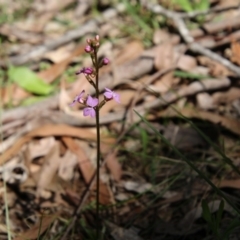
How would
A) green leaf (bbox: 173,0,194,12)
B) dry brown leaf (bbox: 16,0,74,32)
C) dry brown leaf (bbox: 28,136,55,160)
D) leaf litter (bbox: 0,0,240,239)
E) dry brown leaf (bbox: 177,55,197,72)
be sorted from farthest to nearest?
dry brown leaf (bbox: 16,0,74,32)
green leaf (bbox: 173,0,194,12)
dry brown leaf (bbox: 177,55,197,72)
dry brown leaf (bbox: 28,136,55,160)
leaf litter (bbox: 0,0,240,239)

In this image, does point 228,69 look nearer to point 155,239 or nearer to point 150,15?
point 150,15

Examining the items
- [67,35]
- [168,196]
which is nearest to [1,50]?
[67,35]

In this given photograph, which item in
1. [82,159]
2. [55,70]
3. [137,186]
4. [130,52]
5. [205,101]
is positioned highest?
[130,52]

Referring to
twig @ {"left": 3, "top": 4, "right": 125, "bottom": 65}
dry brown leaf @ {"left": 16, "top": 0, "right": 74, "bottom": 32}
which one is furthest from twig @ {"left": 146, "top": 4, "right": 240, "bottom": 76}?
dry brown leaf @ {"left": 16, "top": 0, "right": 74, "bottom": 32}

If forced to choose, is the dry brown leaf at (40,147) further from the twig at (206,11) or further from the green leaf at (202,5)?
the green leaf at (202,5)

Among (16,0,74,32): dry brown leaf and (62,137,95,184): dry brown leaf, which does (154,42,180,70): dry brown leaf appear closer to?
(62,137,95,184): dry brown leaf

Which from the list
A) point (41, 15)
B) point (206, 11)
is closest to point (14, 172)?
point (206, 11)

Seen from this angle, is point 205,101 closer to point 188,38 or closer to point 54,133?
point 188,38
